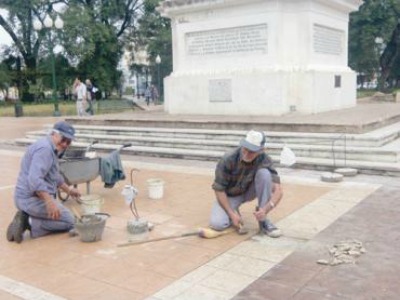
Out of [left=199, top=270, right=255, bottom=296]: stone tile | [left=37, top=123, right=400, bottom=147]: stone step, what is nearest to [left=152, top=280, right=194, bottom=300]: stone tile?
[left=199, top=270, right=255, bottom=296]: stone tile

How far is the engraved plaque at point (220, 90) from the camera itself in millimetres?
13531

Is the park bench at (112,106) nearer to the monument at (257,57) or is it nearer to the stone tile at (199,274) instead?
the monument at (257,57)

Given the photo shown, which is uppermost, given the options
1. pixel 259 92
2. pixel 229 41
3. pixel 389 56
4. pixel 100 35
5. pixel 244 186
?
pixel 100 35

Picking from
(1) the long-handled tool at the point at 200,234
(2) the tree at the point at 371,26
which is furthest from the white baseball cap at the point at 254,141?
(2) the tree at the point at 371,26

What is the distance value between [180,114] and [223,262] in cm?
1043

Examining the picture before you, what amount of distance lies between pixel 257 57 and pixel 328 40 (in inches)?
101

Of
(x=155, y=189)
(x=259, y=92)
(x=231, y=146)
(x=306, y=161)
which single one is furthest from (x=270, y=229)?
(x=259, y=92)

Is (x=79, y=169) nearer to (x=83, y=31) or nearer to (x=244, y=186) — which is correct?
(x=244, y=186)

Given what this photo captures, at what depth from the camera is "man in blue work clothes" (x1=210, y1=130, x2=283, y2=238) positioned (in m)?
5.04

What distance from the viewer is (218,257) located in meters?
4.59

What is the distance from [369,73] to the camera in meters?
53.2

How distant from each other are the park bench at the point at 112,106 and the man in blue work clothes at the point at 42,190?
20.7 meters

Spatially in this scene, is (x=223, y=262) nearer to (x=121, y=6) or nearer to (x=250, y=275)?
(x=250, y=275)

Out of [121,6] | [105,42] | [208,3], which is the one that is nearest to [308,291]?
[208,3]
